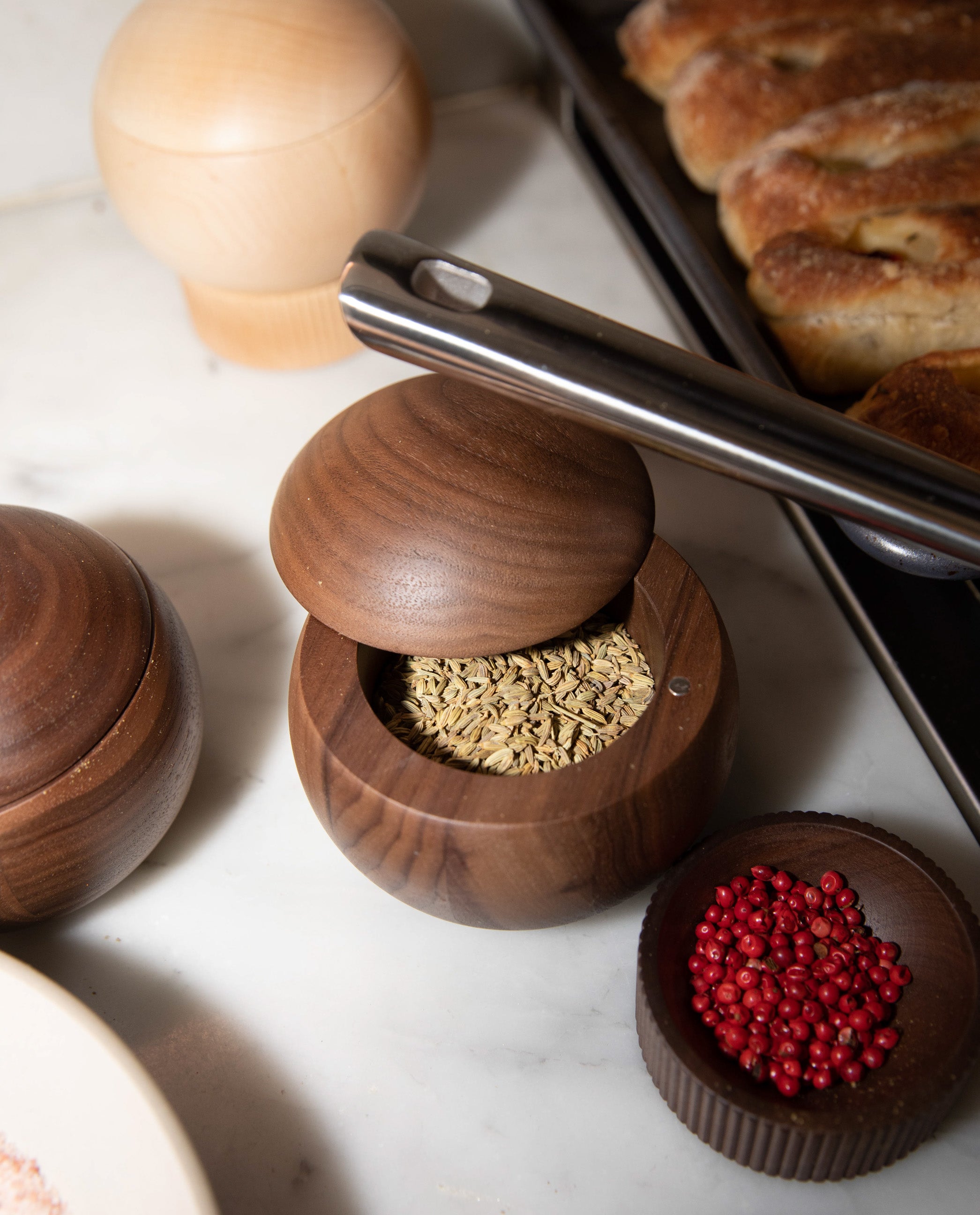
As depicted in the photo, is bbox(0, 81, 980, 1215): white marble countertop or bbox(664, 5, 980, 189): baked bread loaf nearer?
bbox(0, 81, 980, 1215): white marble countertop

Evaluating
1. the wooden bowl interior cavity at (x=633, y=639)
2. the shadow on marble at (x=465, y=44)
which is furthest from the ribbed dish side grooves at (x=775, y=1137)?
the shadow on marble at (x=465, y=44)

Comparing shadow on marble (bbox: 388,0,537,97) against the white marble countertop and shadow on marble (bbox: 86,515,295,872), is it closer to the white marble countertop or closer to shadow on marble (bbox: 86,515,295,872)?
the white marble countertop

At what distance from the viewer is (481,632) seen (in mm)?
460

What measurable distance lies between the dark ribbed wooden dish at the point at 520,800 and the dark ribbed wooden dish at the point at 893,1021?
0.03m

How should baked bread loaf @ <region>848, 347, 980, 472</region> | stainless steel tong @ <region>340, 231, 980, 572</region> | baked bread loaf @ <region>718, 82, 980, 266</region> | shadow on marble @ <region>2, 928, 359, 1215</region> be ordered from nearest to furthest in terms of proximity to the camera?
stainless steel tong @ <region>340, 231, 980, 572</region> < shadow on marble @ <region>2, 928, 359, 1215</region> < baked bread loaf @ <region>848, 347, 980, 472</region> < baked bread loaf @ <region>718, 82, 980, 266</region>

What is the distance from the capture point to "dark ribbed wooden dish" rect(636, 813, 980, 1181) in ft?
1.34

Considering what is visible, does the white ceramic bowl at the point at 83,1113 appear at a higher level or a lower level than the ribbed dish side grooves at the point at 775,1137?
higher

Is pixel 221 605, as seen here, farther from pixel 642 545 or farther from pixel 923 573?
pixel 923 573

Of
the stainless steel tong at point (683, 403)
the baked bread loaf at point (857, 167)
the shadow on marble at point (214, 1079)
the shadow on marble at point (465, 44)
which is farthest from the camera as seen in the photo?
the shadow on marble at point (465, 44)

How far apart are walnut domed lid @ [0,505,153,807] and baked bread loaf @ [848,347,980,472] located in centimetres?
40

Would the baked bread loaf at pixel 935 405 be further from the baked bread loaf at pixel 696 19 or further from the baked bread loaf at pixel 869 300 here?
the baked bread loaf at pixel 696 19

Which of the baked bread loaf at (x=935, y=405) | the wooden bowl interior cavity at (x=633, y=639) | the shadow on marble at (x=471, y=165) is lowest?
the wooden bowl interior cavity at (x=633, y=639)

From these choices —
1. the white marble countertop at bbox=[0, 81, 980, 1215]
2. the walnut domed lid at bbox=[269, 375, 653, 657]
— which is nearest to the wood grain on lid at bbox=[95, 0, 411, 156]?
the white marble countertop at bbox=[0, 81, 980, 1215]

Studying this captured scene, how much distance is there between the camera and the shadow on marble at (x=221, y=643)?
1.99 feet
